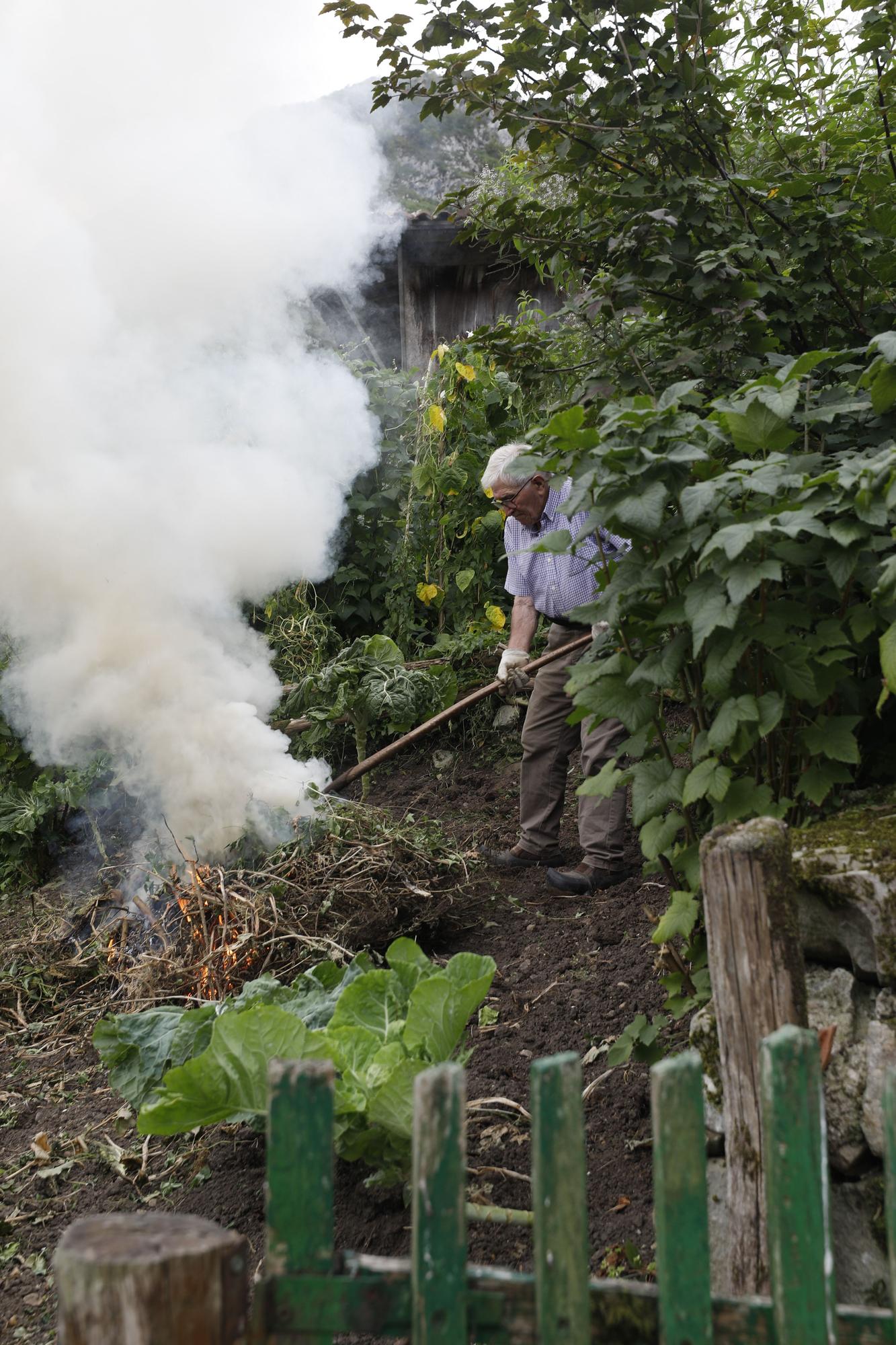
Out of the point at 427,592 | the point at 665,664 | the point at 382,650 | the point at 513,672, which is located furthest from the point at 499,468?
the point at 665,664

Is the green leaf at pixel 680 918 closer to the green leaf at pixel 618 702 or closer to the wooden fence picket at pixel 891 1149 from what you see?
the green leaf at pixel 618 702

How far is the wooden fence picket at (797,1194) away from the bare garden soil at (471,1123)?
3.85 ft

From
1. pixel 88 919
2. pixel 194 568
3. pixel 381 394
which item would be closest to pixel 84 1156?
pixel 88 919

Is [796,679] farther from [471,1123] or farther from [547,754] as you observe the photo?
[547,754]

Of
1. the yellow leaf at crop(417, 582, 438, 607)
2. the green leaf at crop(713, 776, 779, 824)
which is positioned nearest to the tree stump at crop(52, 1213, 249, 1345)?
the green leaf at crop(713, 776, 779, 824)

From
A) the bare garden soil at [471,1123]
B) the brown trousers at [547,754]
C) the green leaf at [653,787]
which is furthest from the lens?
the brown trousers at [547,754]

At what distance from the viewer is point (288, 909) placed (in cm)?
429

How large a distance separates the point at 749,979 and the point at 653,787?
0.71 m

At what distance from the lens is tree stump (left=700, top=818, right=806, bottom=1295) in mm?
1775

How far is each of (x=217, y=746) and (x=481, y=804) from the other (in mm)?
1674

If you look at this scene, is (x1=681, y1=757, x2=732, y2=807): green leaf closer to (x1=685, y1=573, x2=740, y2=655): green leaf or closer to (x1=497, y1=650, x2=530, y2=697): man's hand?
(x1=685, y1=573, x2=740, y2=655): green leaf

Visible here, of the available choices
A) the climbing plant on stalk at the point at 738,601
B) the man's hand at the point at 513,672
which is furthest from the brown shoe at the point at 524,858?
the climbing plant on stalk at the point at 738,601

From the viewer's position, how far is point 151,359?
6.87 m

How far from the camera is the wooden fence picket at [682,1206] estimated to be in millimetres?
1245
